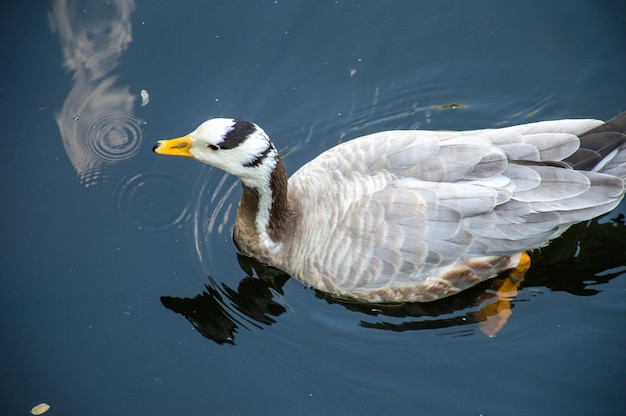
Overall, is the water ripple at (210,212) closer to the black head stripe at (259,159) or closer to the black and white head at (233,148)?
the black and white head at (233,148)

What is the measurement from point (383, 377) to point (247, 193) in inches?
80.4

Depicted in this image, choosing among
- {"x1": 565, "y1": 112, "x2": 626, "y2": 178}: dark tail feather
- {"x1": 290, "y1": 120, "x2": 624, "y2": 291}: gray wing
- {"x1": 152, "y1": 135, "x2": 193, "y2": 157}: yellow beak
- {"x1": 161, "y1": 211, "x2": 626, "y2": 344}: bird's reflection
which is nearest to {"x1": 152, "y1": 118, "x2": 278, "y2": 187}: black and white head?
{"x1": 152, "y1": 135, "x2": 193, "y2": 157}: yellow beak

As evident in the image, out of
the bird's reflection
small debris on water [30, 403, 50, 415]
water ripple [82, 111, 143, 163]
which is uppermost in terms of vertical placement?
water ripple [82, 111, 143, 163]

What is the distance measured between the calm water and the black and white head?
111 centimetres

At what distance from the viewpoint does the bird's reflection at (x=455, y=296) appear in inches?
239

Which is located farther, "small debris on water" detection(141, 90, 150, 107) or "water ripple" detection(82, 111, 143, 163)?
"small debris on water" detection(141, 90, 150, 107)

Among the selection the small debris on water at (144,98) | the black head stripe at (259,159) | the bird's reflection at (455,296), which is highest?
the small debris on water at (144,98)

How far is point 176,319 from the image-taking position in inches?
241

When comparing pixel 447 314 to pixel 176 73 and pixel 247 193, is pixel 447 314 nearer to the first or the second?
pixel 247 193

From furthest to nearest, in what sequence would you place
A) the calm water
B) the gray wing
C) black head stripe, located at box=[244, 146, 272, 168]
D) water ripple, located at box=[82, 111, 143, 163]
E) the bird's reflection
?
1. water ripple, located at box=[82, 111, 143, 163]
2. the bird's reflection
3. the calm water
4. black head stripe, located at box=[244, 146, 272, 168]
5. the gray wing

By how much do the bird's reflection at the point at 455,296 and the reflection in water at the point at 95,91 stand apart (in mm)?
1813

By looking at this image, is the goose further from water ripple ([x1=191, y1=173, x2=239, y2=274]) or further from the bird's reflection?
water ripple ([x1=191, y1=173, x2=239, y2=274])

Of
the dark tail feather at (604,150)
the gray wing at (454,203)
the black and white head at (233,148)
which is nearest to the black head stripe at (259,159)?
the black and white head at (233,148)

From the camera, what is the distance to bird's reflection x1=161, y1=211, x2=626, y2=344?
6.07 meters
